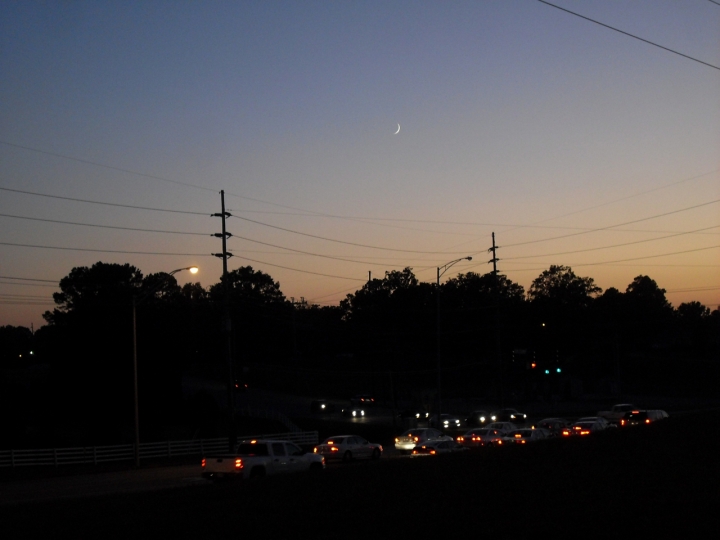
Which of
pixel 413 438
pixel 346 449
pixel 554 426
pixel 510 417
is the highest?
pixel 346 449

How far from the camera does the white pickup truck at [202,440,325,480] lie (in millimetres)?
25781

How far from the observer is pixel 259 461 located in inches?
1043

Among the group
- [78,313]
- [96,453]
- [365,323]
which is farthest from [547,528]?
[365,323]

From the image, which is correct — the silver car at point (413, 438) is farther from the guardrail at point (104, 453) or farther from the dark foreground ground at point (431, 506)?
the dark foreground ground at point (431, 506)

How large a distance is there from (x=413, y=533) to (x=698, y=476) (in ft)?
29.9

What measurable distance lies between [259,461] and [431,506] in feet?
42.9

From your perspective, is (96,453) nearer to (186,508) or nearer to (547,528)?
(186,508)

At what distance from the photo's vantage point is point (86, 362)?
2320 inches

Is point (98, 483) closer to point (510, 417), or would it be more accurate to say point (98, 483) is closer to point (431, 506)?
point (431, 506)

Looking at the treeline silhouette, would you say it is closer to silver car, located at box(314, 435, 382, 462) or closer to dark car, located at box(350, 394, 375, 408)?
dark car, located at box(350, 394, 375, 408)

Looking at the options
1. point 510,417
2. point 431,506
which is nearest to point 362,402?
→ point 510,417


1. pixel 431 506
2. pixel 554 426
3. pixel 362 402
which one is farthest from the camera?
pixel 362 402

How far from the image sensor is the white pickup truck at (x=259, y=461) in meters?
25.8

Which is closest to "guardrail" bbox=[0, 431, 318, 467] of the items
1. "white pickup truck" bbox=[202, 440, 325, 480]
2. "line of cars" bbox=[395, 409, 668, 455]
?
"line of cars" bbox=[395, 409, 668, 455]
